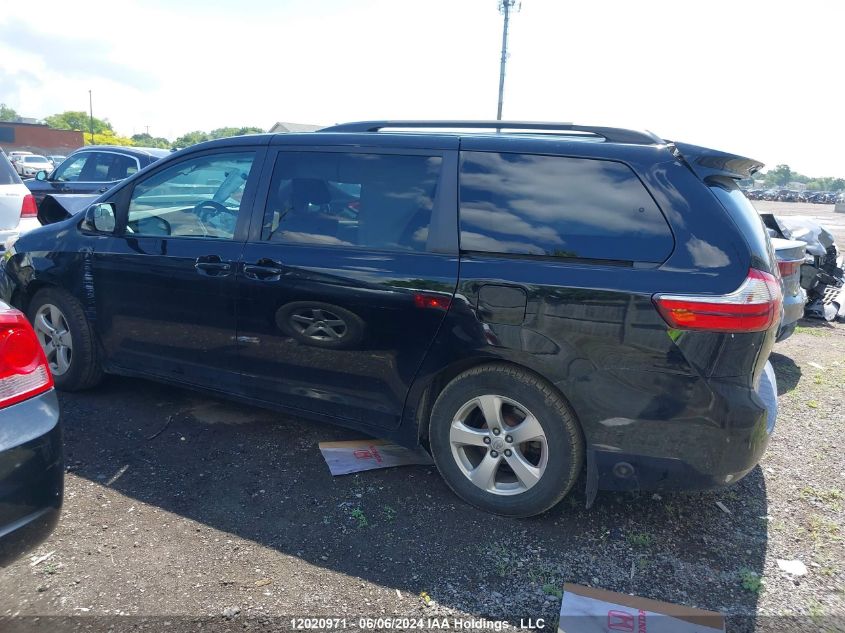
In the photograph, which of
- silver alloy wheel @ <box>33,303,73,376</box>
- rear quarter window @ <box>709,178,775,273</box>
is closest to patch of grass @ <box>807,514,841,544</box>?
rear quarter window @ <box>709,178,775,273</box>

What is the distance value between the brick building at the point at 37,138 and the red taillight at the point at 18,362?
8269cm

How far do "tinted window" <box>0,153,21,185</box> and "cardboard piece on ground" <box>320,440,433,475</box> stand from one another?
5310 mm

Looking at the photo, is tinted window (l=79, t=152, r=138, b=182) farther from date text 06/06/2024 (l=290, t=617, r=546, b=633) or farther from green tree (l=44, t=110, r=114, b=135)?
green tree (l=44, t=110, r=114, b=135)

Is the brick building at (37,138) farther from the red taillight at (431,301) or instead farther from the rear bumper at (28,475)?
the rear bumper at (28,475)

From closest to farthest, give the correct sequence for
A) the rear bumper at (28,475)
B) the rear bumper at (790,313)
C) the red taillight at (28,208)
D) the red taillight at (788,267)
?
the rear bumper at (28,475)
the red taillight at (788,267)
the rear bumper at (790,313)
the red taillight at (28,208)

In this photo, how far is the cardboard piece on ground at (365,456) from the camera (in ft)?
12.1

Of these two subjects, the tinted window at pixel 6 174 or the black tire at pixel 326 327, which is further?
the tinted window at pixel 6 174

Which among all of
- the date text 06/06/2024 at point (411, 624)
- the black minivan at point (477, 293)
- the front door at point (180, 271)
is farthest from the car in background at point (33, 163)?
the date text 06/06/2024 at point (411, 624)

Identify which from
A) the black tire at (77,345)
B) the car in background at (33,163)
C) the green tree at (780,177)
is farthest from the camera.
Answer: the green tree at (780,177)

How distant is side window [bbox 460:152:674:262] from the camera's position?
2869 mm

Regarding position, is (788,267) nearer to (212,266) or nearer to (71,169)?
(212,266)

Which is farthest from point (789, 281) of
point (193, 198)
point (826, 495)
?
point (193, 198)

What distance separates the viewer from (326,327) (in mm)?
3520

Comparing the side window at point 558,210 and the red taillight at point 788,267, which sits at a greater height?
the side window at point 558,210
